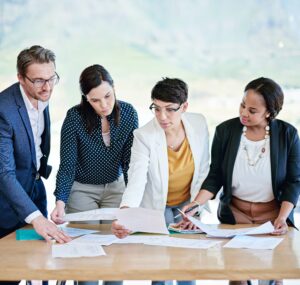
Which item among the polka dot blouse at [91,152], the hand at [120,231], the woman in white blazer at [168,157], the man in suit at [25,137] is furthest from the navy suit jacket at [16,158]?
the woman in white blazer at [168,157]

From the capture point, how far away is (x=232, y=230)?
2.62 metres

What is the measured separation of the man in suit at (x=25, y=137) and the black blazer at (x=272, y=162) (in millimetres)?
832

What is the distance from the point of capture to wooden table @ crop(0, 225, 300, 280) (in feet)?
6.72

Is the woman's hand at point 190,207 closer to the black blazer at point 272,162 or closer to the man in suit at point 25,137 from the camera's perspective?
the black blazer at point 272,162

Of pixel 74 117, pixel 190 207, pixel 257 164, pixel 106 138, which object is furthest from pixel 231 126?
pixel 74 117

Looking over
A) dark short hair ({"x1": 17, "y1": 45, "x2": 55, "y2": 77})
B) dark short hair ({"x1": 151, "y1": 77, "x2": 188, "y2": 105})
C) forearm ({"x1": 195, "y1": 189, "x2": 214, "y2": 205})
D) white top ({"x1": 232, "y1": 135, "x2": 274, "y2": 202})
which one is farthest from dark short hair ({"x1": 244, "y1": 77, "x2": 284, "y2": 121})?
dark short hair ({"x1": 17, "y1": 45, "x2": 55, "y2": 77})

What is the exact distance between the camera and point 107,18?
15.9 feet

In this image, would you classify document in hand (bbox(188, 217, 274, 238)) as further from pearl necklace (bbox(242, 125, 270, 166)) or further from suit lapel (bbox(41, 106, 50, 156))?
suit lapel (bbox(41, 106, 50, 156))

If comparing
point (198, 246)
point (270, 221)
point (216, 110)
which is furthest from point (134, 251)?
point (216, 110)

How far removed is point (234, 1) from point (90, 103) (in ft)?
7.70

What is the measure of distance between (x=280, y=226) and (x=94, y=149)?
0.98 metres

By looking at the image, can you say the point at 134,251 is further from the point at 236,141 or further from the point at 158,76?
the point at 158,76

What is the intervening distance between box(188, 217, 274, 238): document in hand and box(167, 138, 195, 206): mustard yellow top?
0.94 feet

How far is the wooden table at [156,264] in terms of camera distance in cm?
205
